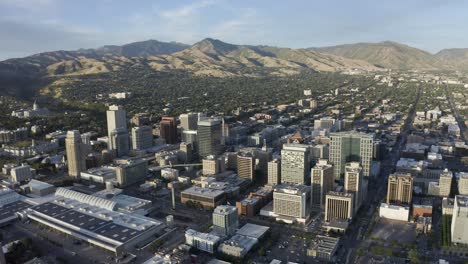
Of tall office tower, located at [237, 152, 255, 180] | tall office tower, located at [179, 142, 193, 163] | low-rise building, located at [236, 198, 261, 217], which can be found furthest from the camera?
tall office tower, located at [179, 142, 193, 163]

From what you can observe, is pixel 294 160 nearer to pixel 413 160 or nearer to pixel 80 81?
pixel 413 160

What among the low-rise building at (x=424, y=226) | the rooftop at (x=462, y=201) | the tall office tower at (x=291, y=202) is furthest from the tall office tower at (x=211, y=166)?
the rooftop at (x=462, y=201)

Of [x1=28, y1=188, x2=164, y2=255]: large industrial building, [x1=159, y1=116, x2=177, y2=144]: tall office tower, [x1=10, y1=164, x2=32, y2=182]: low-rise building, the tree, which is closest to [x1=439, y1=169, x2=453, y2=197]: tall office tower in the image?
the tree

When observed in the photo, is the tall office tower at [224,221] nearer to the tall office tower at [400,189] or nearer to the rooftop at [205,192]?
the rooftop at [205,192]

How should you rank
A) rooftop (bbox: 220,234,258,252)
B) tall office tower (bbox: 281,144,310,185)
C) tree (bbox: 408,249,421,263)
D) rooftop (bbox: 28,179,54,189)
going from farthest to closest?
rooftop (bbox: 28,179,54,189), tall office tower (bbox: 281,144,310,185), rooftop (bbox: 220,234,258,252), tree (bbox: 408,249,421,263)

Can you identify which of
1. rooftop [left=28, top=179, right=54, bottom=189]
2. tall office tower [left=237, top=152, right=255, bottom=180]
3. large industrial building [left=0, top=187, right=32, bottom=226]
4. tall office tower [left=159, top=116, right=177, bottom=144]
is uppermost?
tall office tower [left=159, top=116, right=177, bottom=144]

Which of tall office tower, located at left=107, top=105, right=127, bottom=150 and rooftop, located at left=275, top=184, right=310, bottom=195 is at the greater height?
tall office tower, located at left=107, top=105, right=127, bottom=150

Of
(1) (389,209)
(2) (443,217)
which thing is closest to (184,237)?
(1) (389,209)

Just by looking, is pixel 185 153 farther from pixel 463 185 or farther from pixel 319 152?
pixel 463 185

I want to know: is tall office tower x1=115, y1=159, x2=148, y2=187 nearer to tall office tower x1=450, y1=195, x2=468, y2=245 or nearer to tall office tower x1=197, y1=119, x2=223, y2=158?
tall office tower x1=197, y1=119, x2=223, y2=158
